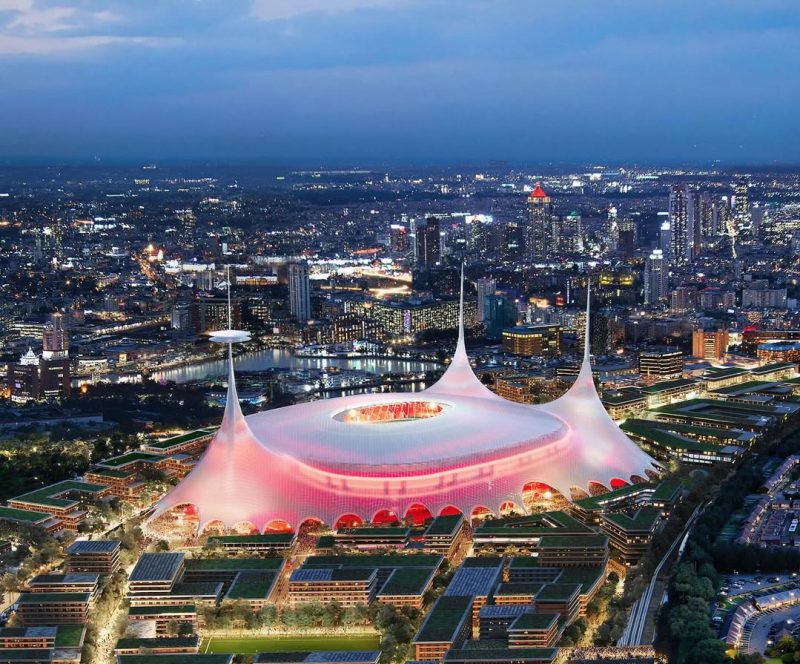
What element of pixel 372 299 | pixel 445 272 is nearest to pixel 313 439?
pixel 372 299

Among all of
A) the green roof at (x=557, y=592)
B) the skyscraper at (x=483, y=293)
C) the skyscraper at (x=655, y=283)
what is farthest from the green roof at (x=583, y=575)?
the skyscraper at (x=655, y=283)

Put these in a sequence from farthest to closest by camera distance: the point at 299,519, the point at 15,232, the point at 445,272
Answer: the point at 15,232 → the point at 445,272 → the point at 299,519

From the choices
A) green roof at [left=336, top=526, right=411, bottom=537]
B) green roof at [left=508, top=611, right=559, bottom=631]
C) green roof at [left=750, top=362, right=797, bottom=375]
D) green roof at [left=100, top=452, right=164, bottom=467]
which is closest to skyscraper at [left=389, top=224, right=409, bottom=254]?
green roof at [left=750, top=362, right=797, bottom=375]

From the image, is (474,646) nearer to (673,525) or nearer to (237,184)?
(673,525)

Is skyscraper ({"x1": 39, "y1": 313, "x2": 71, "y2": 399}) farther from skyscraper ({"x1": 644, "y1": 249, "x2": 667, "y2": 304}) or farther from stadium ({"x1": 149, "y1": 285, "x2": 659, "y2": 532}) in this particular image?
skyscraper ({"x1": 644, "y1": 249, "x2": 667, "y2": 304})

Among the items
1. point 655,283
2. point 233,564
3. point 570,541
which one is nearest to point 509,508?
point 570,541

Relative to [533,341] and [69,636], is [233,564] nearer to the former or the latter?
[69,636]
